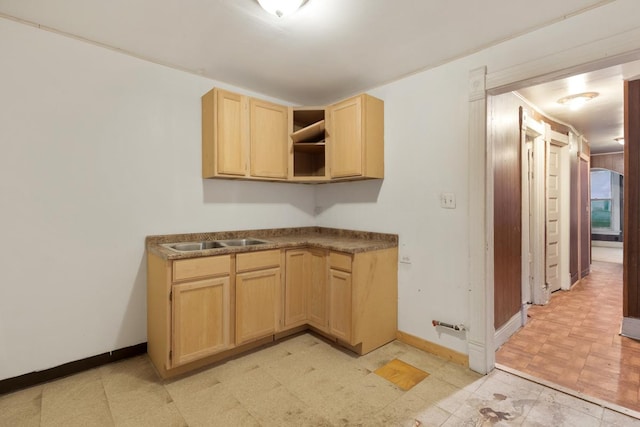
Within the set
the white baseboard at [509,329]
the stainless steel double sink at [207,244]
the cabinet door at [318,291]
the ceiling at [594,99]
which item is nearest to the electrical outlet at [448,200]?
the cabinet door at [318,291]

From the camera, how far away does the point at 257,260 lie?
2.47m

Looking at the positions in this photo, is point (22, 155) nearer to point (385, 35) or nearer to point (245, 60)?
point (245, 60)

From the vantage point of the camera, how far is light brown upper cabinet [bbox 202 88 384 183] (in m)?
2.59

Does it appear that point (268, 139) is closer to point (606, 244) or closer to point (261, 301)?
point (261, 301)

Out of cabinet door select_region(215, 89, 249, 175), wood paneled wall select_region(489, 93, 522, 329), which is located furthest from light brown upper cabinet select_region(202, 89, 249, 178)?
wood paneled wall select_region(489, 93, 522, 329)

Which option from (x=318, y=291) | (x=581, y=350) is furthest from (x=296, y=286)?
(x=581, y=350)

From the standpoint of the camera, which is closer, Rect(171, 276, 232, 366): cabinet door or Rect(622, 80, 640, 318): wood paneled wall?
Rect(171, 276, 232, 366): cabinet door

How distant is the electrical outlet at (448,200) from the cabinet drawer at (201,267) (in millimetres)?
1777

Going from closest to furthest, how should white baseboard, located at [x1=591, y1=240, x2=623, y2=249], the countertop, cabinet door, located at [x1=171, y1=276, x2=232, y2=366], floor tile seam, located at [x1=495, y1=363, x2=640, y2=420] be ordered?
floor tile seam, located at [x1=495, y1=363, x2=640, y2=420]
cabinet door, located at [x1=171, y1=276, x2=232, y2=366]
the countertop
white baseboard, located at [x1=591, y1=240, x2=623, y2=249]

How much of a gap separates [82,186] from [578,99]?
16.0 ft

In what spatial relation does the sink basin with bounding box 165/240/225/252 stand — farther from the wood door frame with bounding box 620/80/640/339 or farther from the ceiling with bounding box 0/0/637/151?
the wood door frame with bounding box 620/80/640/339

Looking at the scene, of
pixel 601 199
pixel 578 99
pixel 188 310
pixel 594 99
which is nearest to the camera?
pixel 188 310

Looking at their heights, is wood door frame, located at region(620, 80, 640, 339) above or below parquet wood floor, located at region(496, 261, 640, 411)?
above

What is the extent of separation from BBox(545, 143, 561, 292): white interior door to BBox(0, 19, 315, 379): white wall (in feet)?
14.2
